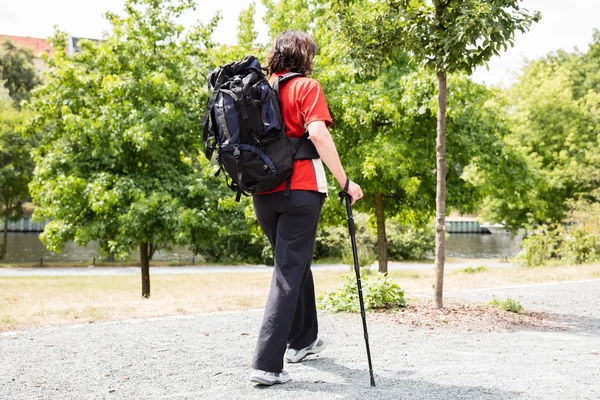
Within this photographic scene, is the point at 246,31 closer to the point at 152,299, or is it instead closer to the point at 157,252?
the point at 152,299

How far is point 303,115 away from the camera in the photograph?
3.87 m

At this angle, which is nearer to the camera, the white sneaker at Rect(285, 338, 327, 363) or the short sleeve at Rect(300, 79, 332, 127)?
the short sleeve at Rect(300, 79, 332, 127)

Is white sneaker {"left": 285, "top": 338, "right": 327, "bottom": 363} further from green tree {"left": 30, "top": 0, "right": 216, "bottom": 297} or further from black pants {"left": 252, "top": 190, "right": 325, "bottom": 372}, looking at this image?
green tree {"left": 30, "top": 0, "right": 216, "bottom": 297}

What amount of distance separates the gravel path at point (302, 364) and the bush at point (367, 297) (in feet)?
0.99

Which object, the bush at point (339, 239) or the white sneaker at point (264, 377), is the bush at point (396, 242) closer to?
the bush at point (339, 239)

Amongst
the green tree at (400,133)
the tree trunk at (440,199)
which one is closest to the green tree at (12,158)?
the green tree at (400,133)

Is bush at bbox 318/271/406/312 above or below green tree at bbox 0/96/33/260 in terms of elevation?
below

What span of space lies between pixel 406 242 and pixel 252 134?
28435 mm

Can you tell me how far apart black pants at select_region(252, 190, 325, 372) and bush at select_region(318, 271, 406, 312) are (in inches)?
98.0

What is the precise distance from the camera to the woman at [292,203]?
151 inches

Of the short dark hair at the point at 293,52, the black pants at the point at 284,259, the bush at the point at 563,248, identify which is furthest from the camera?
the bush at the point at 563,248

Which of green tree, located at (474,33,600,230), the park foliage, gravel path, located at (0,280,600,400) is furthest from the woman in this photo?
green tree, located at (474,33,600,230)

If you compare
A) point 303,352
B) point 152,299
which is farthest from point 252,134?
point 152,299

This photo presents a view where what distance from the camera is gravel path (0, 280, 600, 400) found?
12.2 feet
